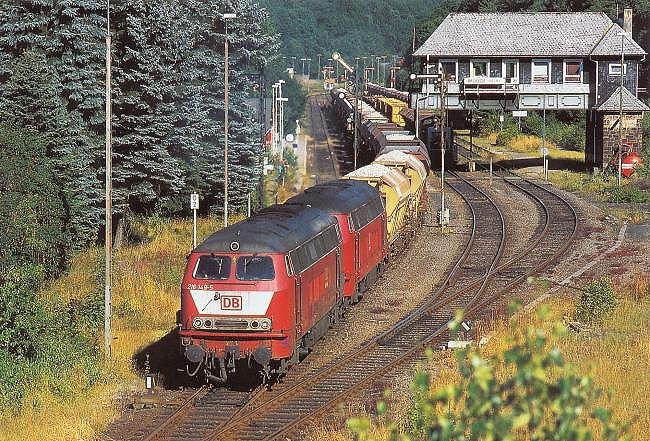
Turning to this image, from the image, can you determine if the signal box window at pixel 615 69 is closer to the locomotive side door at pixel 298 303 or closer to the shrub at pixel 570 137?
the shrub at pixel 570 137

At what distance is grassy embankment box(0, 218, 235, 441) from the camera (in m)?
17.3

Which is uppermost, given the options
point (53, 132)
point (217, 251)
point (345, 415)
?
point (53, 132)

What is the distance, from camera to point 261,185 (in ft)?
149

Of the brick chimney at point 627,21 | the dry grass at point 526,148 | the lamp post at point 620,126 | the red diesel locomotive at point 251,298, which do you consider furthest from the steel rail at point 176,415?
the dry grass at point 526,148

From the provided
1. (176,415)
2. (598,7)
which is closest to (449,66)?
(176,415)

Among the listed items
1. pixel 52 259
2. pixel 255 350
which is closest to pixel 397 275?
pixel 52 259

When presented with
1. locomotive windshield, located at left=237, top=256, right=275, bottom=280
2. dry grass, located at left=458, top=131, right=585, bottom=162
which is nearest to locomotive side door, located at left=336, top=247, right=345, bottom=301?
locomotive windshield, located at left=237, top=256, right=275, bottom=280

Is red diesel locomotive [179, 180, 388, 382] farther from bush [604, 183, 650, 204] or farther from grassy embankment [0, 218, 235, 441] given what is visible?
bush [604, 183, 650, 204]

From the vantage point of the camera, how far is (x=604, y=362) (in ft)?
64.0

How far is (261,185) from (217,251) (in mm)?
27302

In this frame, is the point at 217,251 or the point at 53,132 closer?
the point at 217,251

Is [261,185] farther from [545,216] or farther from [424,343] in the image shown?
[424,343]

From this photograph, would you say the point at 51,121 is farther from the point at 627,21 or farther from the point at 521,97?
the point at 627,21

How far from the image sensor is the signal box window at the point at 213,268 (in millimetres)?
18094
